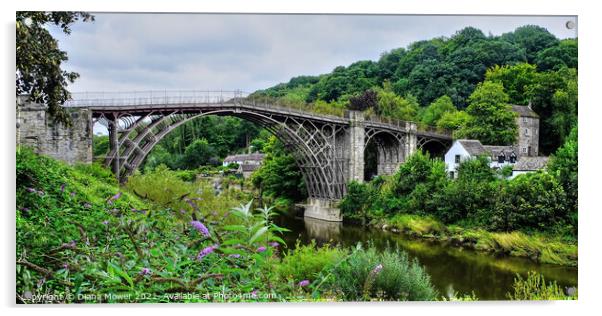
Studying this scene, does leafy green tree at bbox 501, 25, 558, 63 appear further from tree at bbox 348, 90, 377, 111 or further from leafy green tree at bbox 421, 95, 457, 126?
tree at bbox 348, 90, 377, 111

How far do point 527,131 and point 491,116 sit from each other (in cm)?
401

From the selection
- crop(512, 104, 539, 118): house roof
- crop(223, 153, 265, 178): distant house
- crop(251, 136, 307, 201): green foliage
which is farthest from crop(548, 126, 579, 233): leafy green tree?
crop(251, 136, 307, 201): green foliage

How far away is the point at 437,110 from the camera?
18.6 meters

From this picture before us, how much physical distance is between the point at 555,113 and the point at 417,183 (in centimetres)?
759

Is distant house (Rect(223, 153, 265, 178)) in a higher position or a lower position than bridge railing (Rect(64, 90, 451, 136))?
lower

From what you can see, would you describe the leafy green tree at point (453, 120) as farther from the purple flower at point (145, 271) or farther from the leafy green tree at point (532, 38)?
the purple flower at point (145, 271)

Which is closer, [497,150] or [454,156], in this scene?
[497,150]

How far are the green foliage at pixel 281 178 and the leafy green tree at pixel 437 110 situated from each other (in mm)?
5887

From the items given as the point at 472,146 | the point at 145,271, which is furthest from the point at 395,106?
the point at 145,271

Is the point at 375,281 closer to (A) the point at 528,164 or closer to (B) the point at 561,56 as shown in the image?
(B) the point at 561,56

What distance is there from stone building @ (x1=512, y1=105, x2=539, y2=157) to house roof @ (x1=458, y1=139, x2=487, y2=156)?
2.63 meters

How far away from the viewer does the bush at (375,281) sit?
222 inches

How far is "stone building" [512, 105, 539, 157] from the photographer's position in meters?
12.3

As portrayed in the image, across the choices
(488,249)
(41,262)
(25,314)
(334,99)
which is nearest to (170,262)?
(41,262)
